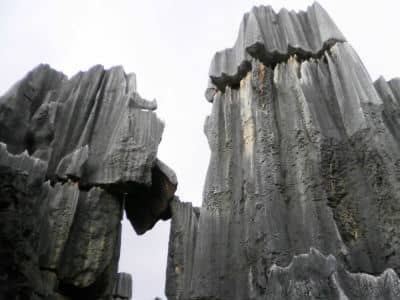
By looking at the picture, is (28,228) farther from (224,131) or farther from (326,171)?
(326,171)

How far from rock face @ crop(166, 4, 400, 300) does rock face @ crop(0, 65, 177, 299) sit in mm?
2808

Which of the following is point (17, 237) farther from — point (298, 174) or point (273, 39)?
point (273, 39)

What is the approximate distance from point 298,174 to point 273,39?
4.61m

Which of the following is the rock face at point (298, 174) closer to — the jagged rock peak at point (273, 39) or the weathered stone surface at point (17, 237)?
the jagged rock peak at point (273, 39)

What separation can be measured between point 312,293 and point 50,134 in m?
9.21

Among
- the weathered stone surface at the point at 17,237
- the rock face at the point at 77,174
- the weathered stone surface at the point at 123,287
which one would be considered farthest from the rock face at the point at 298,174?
the weathered stone surface at the point at 123,287

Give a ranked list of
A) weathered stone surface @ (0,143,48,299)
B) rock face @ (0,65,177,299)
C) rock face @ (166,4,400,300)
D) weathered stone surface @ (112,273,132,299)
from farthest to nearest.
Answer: weathered stone surface @ (112,273,132,299)
rock face @ (0,65,177,299)
weathered stone surface @ (0,143,48,299)
rock face @ (166,4,400,300)

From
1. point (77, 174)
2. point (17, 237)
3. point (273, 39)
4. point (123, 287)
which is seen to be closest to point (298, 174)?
point (273, 39)

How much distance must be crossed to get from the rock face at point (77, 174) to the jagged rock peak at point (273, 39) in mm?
3388

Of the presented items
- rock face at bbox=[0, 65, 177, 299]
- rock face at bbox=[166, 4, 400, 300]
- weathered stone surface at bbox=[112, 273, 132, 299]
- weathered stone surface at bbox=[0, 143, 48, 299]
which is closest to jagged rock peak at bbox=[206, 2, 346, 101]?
rock face at bbox=[166, 4, 400, 300]

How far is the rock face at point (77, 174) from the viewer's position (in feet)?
29.9

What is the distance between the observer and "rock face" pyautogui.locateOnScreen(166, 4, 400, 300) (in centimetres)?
695

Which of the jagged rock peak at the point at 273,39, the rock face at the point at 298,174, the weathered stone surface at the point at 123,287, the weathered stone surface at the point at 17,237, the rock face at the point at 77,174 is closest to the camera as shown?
the rock face at the point at 298,174

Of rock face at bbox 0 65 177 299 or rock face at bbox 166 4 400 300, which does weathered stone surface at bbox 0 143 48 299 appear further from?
rock face at bbox 166 4 400 300
